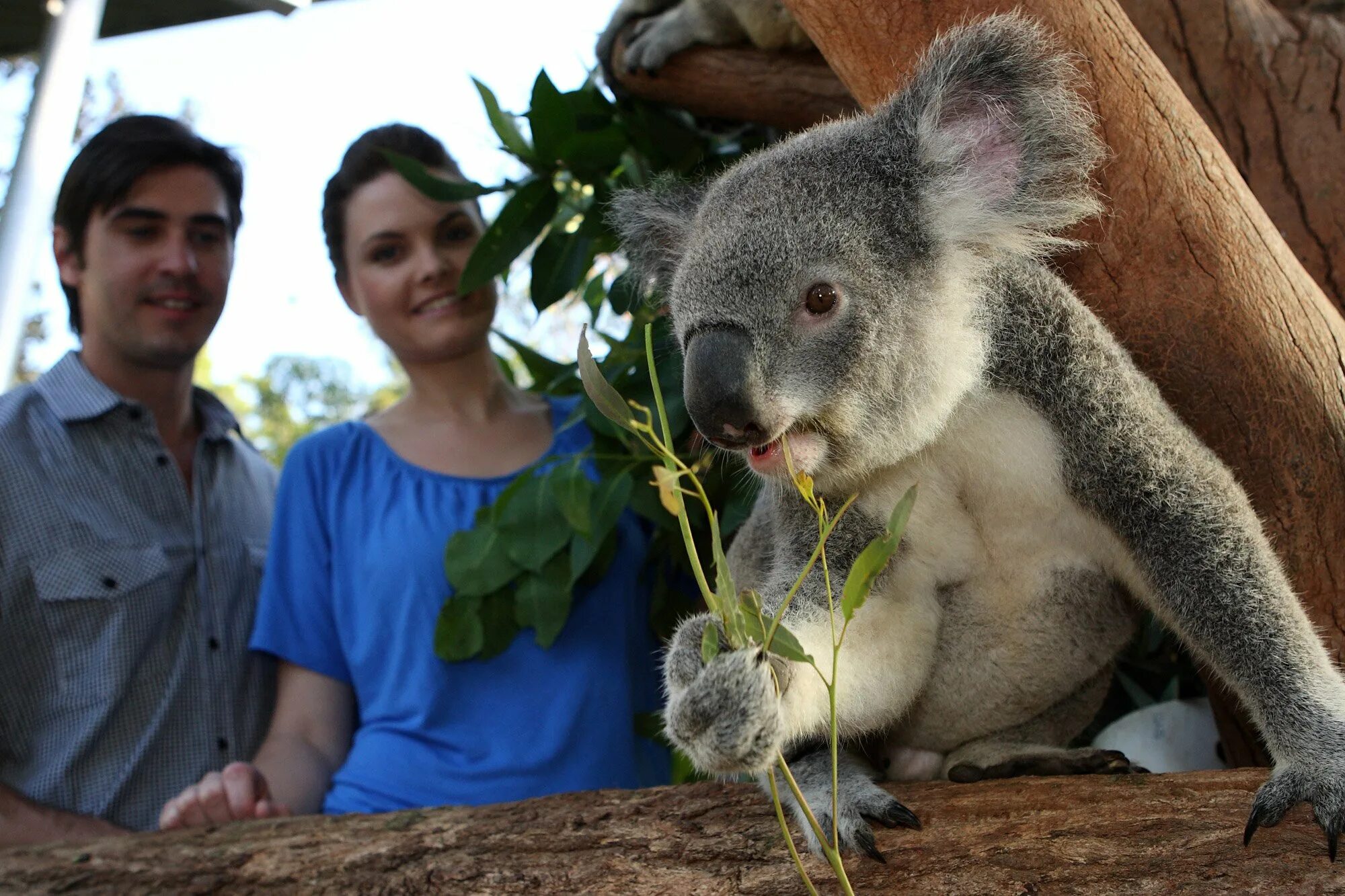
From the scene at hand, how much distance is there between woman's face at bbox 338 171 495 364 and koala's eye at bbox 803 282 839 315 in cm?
166

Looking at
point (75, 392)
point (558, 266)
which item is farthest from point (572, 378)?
point (75, 392)

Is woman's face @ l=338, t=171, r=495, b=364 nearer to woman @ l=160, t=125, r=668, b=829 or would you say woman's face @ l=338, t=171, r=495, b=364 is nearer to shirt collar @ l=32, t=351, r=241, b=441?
woman @ l=160, t=125, r=668, b=829

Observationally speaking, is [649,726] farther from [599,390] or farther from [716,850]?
[599,390]

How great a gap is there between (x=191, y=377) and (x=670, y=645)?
2.52 metres

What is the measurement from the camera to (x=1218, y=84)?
2.61 m

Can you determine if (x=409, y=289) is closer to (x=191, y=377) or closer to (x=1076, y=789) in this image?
(x=191, y=377)

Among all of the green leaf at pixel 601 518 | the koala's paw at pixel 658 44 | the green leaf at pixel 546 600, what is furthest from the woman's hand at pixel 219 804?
the koala's paw at pixel 658 44

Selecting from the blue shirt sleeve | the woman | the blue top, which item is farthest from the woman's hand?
the blue shirt sleeve

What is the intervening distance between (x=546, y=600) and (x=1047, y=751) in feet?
4.08

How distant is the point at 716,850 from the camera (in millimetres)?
1849

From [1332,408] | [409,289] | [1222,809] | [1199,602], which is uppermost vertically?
[409,289]

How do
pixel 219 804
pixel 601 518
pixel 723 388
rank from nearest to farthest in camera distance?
pixel 723 388
pixel 219 804
pixel 601 518

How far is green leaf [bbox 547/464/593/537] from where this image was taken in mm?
2504

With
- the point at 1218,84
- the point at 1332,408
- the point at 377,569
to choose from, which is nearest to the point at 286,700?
the point at 377,569
